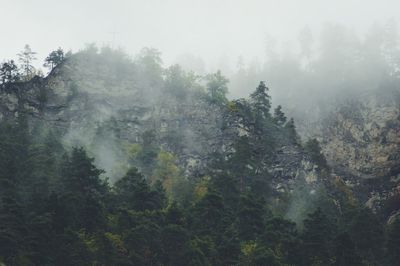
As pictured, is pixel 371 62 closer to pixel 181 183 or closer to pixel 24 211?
pixel 181 183

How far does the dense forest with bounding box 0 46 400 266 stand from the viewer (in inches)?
2303

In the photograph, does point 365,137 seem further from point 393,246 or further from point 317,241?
point 317,241

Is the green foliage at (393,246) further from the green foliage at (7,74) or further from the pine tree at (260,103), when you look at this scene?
the green foliage at (7,74)

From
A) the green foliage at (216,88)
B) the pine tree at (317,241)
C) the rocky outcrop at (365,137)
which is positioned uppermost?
the green foliage at (216,88)

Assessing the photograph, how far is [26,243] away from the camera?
56812 millimetres

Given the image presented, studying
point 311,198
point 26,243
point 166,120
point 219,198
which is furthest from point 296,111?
point 26,243

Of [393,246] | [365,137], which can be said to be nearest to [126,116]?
[365,137]

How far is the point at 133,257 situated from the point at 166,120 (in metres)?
48.9

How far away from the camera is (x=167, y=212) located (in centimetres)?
6644

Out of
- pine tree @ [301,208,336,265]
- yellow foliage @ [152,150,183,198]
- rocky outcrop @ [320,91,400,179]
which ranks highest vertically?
rocky outcrop @ [320,91,400,179]

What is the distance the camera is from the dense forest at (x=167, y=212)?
5850cm

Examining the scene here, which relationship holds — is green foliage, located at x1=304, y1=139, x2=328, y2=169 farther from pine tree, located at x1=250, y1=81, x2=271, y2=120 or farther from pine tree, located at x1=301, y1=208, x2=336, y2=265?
pine tree, located at x1=301, y1=208, x2=336, y2=265

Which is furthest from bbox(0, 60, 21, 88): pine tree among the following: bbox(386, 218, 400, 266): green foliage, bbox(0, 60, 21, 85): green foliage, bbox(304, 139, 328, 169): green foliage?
A: bbox(386, 218, 400, 266): green foliage

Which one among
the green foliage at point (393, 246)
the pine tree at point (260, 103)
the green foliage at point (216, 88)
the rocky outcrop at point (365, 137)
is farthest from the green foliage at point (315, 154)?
the green foliage at point (393, 246)
